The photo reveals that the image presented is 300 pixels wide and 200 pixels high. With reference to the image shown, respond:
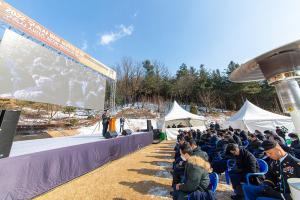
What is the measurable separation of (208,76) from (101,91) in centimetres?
3158

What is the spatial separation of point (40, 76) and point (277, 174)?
363 inches

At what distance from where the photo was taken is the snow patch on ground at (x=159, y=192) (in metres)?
3.47

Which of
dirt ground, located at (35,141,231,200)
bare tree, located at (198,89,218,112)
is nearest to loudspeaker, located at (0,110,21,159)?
dirt ground, located at (35,141,231,200)

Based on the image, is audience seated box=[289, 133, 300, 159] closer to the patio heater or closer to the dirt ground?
the dirt ground

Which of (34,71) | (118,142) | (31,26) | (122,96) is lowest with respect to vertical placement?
(118,142)

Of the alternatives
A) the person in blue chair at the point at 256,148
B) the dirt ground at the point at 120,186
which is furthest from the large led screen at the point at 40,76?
the person in blue chair at the point at 256,148

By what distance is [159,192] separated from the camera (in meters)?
3.70

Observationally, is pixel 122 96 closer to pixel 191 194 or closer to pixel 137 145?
pixel 137 145

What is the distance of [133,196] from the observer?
3494 millimetres

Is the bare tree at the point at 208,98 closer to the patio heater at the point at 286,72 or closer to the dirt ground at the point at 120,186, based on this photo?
the dirt ground at the point at 120,186

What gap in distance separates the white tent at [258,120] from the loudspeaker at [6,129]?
35.1 feet

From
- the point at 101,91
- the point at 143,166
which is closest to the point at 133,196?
the point at 143,166

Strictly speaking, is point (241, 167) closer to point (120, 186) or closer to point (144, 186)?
point (144, 186)

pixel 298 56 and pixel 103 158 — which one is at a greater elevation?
pixel 298 56
